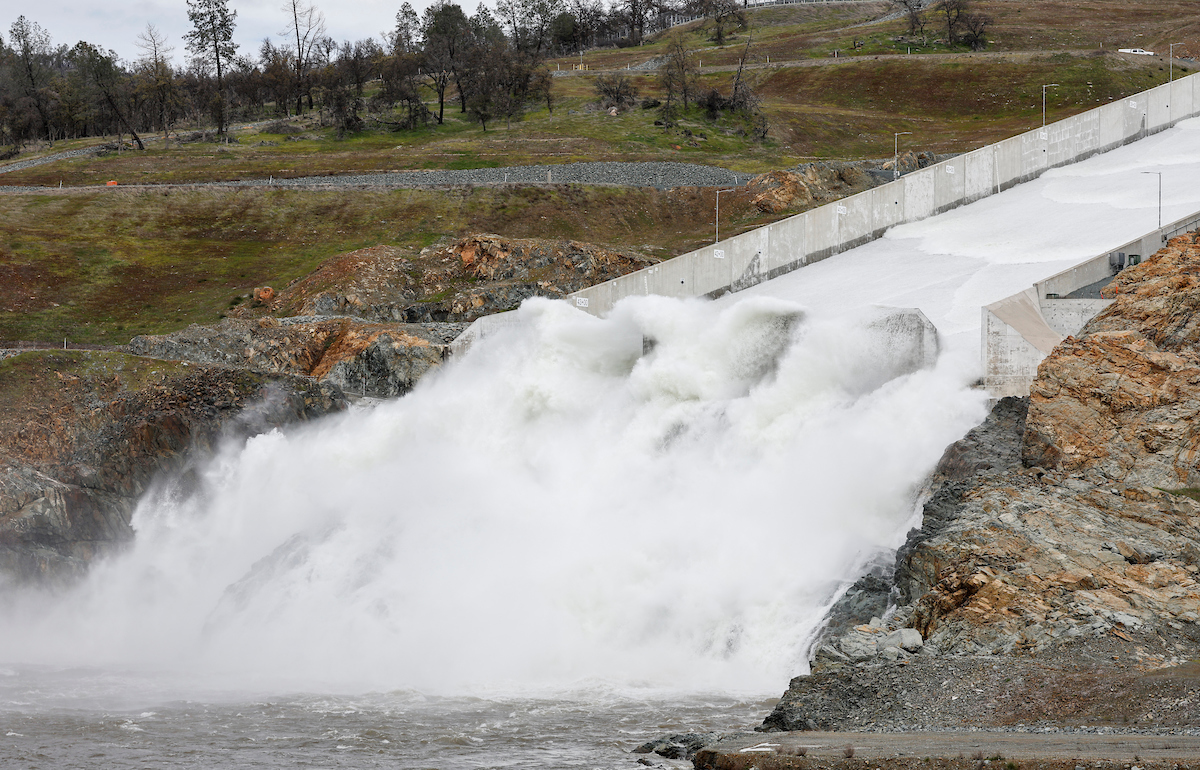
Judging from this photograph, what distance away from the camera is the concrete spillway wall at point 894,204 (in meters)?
36.0

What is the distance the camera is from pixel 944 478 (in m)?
23.3

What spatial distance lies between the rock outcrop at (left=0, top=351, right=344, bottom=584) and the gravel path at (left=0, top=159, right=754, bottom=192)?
956 inches

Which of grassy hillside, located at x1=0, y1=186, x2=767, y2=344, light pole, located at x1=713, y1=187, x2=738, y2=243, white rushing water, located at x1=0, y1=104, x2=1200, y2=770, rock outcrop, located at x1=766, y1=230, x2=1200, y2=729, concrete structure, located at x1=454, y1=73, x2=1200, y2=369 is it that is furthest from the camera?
light pole, located at x1=713, y1=187, x2=738, y2=243

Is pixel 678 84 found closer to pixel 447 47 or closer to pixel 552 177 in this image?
pixel 447 47

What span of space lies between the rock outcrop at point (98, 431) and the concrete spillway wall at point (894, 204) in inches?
419

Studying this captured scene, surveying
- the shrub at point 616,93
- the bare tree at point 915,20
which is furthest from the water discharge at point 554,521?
the bare tree at point 915,20

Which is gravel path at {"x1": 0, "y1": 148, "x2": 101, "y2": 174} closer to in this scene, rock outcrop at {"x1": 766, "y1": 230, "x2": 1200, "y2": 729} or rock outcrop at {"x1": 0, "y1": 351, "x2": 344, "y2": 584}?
rock outcrop at {"x1": 0, "y1": 351, "x2": 344, "y2": 584}

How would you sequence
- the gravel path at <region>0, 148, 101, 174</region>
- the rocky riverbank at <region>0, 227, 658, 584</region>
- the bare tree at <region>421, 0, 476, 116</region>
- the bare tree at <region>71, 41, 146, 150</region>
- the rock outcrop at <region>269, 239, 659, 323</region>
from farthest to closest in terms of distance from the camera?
the bare tree at <region>421, 0, 476, 116</region> → the bare tree at <region>71, 41, 146, 150</region> → the gravel path at <region>0, 148, 101, 174</region> → the rock outcrop at <region>269, 239, 659, 323</region> → the rocky riverbank at <region>0, 227, 658, 584</region>

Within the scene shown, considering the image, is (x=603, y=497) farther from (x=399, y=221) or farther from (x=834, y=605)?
(x=399, y=221)

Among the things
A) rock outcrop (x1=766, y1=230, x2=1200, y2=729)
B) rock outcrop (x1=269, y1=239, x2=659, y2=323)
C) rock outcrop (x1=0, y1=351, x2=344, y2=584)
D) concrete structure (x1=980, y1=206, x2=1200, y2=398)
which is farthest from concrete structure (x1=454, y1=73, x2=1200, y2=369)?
rock outcrop (x1=0, y1=351, x2=344, y2=584)

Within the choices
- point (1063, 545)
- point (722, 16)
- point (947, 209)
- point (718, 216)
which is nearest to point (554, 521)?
point (1063, 545)

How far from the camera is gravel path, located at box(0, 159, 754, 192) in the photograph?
5594 centimetres

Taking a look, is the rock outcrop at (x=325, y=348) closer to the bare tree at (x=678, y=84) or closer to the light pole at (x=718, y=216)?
the light pole at (x=718, y=216)

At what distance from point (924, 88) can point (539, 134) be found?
31.3 meters
